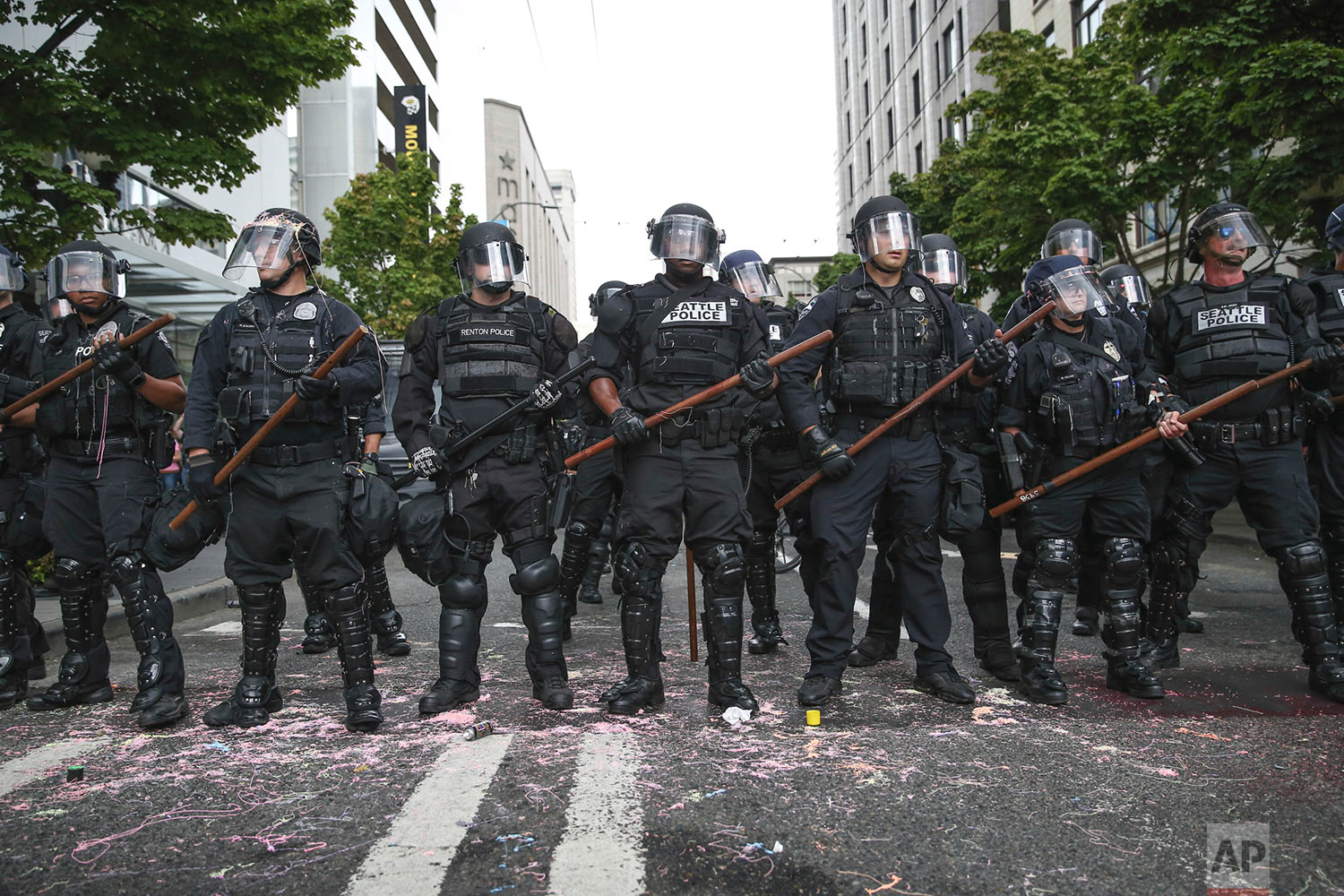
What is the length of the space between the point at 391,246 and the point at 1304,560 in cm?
2450

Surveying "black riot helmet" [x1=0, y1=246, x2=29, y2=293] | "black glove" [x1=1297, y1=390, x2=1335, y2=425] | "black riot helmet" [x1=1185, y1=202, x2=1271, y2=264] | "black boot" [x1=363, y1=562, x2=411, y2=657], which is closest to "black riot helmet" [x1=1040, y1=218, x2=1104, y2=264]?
"black riot helmet" [x1=1185, y1=202, x2=1271, y2=264]

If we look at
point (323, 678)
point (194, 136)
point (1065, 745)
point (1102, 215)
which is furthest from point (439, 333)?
point (1102, 215)

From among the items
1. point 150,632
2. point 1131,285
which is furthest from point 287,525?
point 1131,285

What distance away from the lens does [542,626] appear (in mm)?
4812

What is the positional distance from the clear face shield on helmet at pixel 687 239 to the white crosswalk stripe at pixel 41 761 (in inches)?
124

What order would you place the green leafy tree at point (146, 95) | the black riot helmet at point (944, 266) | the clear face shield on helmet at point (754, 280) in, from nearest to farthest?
the black riot helmet at point (944, 266), the clear face shield on helmet at point (754, 280), the green leafy tree at point (146, 95)

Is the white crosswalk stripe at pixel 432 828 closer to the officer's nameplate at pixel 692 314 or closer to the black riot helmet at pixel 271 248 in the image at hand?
the officer's nameplate at pixel 692 314

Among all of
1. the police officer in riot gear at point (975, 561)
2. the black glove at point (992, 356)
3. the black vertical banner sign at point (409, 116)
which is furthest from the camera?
the black vertical banner sign at point (409, 116)

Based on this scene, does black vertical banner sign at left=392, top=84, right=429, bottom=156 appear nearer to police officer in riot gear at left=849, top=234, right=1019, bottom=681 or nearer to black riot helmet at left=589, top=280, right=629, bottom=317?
black riot helmet at left=589, top=280, right=629, bottom=317

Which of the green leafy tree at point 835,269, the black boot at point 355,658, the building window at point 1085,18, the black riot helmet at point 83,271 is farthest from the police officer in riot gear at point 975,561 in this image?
the green leafy tree at point 835,269

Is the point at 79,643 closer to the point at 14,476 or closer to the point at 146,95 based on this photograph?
the point at 14,476

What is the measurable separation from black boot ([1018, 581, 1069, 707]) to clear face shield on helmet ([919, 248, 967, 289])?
90.6 inches

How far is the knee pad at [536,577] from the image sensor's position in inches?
189

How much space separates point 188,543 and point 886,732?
3.11 meters
